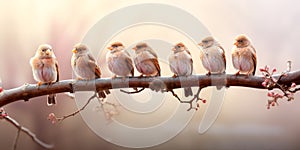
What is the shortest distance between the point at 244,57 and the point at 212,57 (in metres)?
0.07

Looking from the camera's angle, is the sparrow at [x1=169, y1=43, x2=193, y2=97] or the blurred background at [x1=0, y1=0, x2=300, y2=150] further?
the blurred background at [x1=0, y1=0, x2=300, y2=150]

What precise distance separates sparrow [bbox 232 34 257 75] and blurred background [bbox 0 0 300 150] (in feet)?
0.88

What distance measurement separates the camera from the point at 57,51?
1185 mm

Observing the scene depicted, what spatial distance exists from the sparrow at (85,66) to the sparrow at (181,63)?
6.6 inches

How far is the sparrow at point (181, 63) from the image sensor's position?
0.86 meters

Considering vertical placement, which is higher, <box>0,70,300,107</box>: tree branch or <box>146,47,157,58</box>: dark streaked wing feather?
<box>146,47,157,58</box>: dark streaked wing feather

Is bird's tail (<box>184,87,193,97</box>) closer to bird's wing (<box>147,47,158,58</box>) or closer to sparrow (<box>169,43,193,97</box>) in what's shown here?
sparrow (<box>169,43,193,97</box>)

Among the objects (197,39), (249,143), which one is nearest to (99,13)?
(197,39)

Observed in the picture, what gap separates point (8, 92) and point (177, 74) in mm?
394

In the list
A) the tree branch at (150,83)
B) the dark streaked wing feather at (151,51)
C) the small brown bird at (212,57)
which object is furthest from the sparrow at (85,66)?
the small brown bird at (212,57)

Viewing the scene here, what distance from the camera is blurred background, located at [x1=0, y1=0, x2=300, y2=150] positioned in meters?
1.17

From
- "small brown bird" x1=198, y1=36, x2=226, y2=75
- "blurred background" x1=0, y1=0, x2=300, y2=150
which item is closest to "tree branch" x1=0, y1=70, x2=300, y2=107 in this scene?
"small brown bird" x1=198, y1=36, x2=226, y2=75

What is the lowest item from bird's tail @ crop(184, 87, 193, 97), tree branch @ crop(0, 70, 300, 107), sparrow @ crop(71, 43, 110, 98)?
bird's tail @ crop(184, 87, 193, 97)

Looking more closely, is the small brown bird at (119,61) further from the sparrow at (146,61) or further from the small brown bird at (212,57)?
the small brown bird at (212,57)
